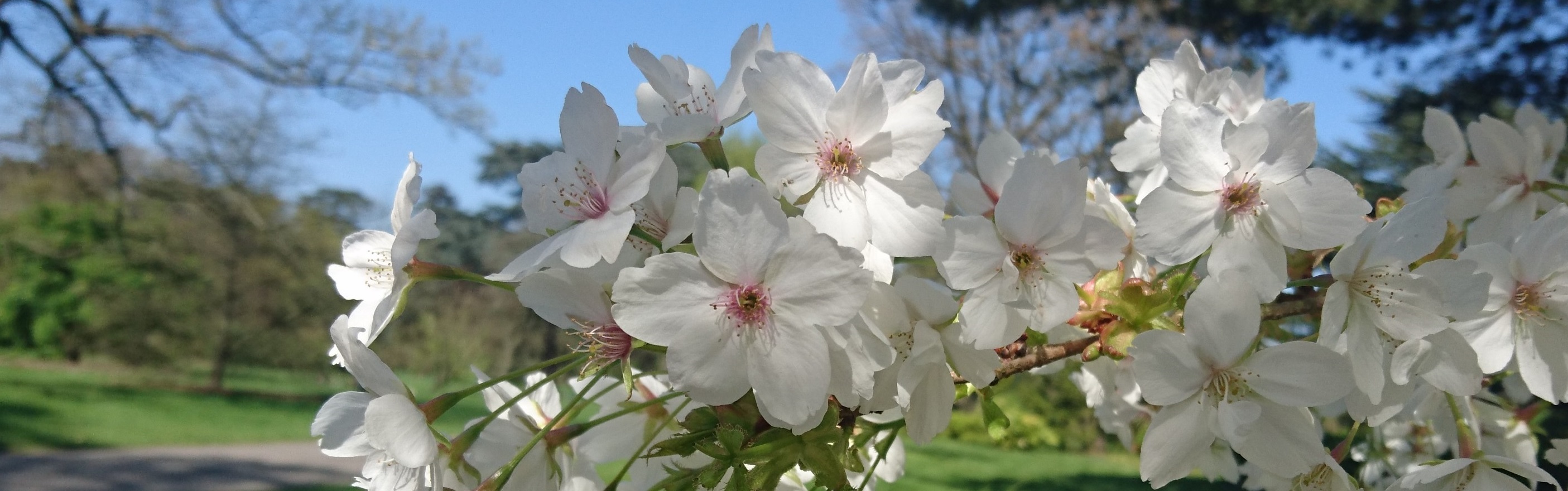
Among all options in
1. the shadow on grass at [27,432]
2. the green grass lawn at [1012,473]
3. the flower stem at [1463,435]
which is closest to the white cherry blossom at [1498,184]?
the flower stem at [1463,435]

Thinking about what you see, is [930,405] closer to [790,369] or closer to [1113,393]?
[790,369]

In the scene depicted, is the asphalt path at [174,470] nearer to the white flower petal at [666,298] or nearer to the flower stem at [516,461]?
the flower stem at [516,461]

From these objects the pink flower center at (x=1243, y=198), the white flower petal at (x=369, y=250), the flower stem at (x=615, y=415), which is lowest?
the pink flower center at (x=1243, y=198)

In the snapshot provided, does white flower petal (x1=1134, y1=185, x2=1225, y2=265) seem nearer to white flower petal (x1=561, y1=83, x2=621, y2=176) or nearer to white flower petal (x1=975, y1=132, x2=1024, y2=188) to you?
white flower petal (x1=975, y1=132, x2=1024, y2=188)

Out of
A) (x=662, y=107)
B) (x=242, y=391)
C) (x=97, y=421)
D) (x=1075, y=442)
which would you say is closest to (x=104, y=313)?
(x=242, y=391)

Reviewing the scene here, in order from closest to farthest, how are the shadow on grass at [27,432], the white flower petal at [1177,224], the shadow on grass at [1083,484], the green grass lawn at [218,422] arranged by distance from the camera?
1. the white flower petal at [1177,224]
2. the shadow on grass at [1083,484]
3. the green grass lawn at [218,422]
4. the shadow on grass at [27,432]

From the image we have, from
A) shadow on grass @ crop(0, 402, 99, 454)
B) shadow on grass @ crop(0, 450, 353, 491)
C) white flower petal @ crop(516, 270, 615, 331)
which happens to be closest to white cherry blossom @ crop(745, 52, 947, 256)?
white flower petal @ crop(516, 270, 615, 331)

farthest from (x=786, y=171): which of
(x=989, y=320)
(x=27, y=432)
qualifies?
(x=27, y=432)

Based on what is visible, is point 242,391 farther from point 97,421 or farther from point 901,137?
point 901,137
